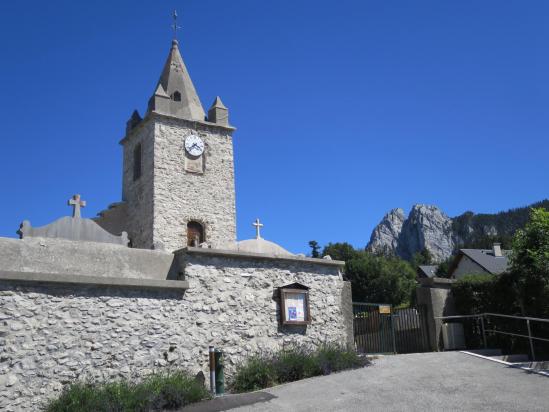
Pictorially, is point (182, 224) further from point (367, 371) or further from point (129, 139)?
point (367, 371)

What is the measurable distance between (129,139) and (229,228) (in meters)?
7.99

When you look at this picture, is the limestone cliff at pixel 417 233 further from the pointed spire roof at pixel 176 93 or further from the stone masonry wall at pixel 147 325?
the stone masonry wall at pixel 147 325

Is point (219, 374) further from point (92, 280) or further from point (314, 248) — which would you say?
point (314, 248)

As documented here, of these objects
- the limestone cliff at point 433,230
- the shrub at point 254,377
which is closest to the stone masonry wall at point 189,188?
the shrub at point 254,377

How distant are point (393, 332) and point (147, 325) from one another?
298 inches

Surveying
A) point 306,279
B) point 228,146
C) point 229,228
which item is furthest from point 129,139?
point 306,279

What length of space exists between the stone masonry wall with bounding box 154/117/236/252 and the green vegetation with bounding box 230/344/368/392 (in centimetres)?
1332

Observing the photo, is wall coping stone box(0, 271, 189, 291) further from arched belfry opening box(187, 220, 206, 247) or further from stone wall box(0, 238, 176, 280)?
arched belfry opening box(187, 220, 206, 247)

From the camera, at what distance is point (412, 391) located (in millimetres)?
10297

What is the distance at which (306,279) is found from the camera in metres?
14.4

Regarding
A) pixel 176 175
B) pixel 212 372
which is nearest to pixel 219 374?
pixel 212 372

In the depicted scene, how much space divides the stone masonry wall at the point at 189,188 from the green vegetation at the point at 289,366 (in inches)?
524

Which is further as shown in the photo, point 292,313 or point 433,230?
point 433,230

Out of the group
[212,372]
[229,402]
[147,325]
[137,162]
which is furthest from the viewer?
[137,162]
